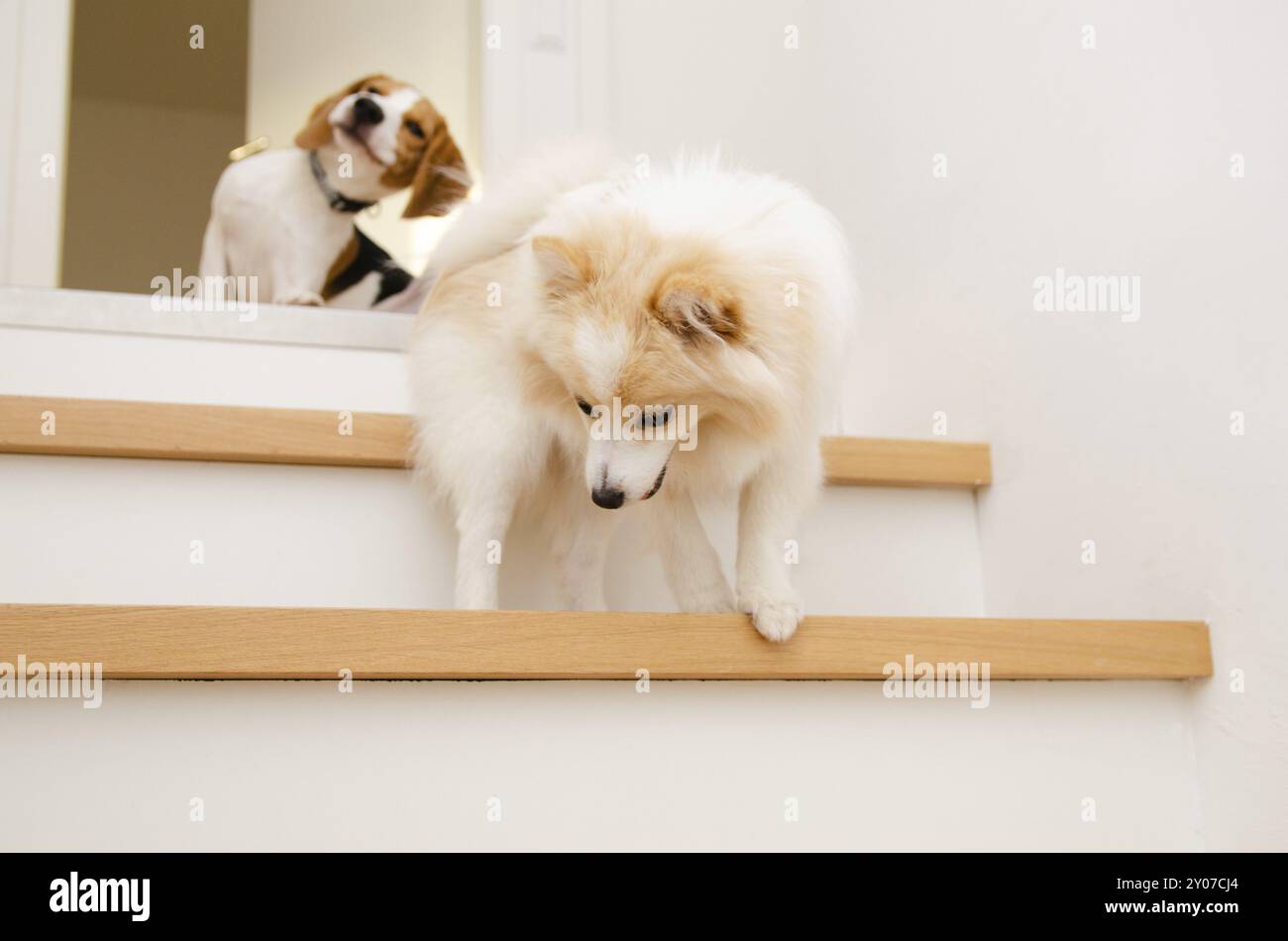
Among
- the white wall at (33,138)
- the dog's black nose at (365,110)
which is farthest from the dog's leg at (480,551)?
the dog's black nose at (365,110)

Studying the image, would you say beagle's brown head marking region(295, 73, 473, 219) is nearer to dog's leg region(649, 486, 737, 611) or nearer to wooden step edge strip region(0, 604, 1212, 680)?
dog's leg region(649, 486, 737, 611)

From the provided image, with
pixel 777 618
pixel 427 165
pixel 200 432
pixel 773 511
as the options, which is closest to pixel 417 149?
pixel 427 165

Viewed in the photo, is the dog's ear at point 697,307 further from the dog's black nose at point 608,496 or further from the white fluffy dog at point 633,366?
the dog's black nose at point 608,496

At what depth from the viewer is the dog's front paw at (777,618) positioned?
4.18ft

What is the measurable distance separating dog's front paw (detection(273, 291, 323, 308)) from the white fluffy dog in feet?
2.30

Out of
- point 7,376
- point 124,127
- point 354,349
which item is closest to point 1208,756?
point 354,349

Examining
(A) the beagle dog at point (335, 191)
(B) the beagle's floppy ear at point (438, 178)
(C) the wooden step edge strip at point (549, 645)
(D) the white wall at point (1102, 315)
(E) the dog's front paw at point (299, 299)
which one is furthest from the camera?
(B) the beagle's floppy ear at point (438, 178)

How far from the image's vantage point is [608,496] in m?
1.33

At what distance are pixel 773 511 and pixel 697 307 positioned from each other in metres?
0.33

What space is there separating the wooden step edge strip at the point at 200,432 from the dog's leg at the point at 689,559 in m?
0.27

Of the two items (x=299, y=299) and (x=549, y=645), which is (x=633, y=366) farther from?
(x=299, y=299)

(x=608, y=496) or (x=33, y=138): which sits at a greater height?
(x=33, y=138)

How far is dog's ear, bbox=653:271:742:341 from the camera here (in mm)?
1286
